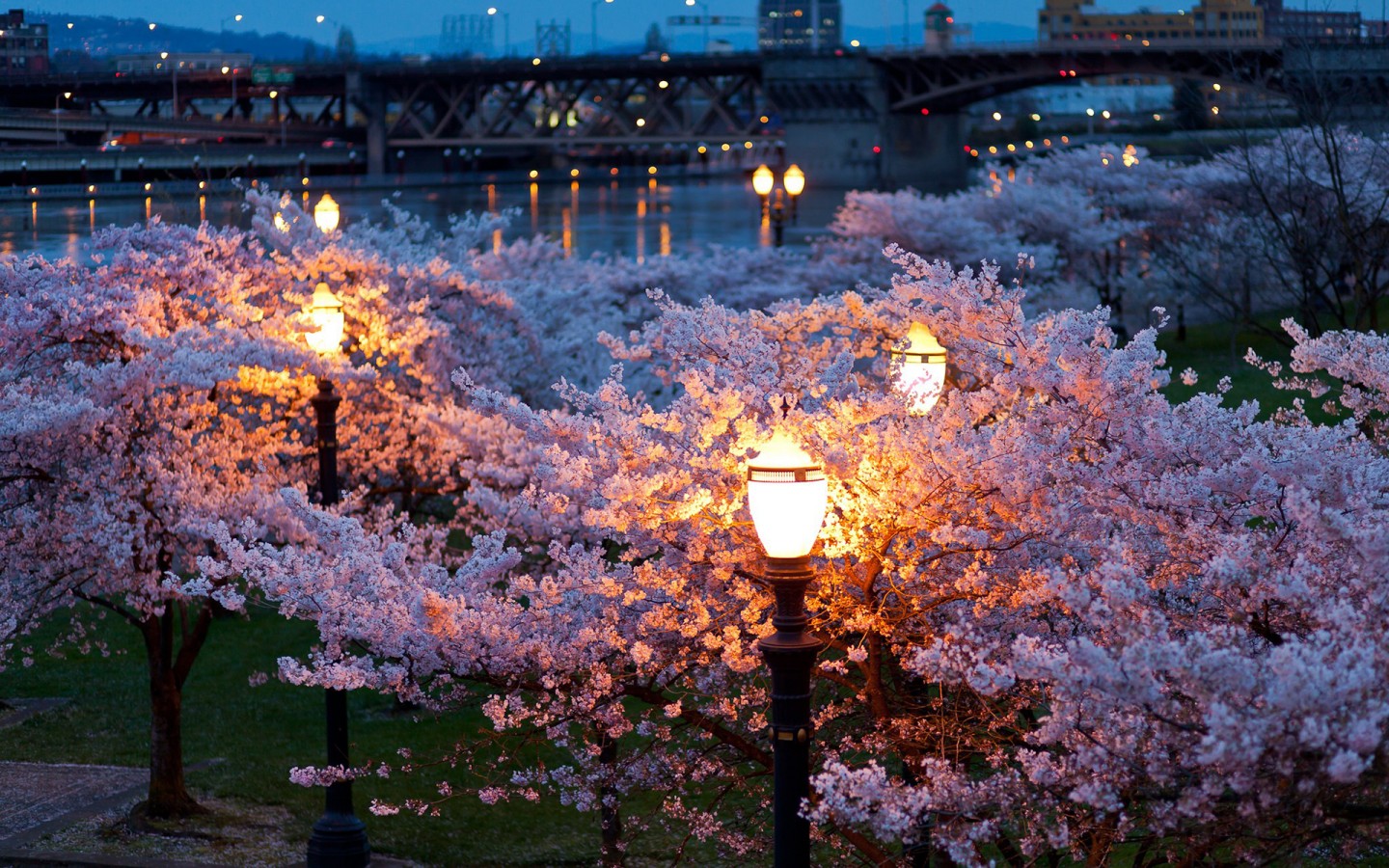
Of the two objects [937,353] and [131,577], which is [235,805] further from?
[937,353]

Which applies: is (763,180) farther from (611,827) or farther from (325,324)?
(611,827)

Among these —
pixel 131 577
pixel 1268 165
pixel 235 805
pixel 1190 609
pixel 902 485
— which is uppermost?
pixel 1268 165

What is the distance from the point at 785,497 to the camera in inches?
269

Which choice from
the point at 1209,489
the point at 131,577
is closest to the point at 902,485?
the point at 1209,489

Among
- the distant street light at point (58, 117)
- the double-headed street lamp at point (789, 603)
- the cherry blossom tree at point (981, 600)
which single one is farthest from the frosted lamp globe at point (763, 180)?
the double-headed street lamp at point (789, 603)

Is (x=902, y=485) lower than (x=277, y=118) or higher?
lower

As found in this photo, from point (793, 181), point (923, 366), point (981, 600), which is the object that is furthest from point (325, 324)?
point (793, 181)

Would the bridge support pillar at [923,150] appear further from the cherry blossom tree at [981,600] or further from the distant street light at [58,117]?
the cherry blossom tree at [981,600]

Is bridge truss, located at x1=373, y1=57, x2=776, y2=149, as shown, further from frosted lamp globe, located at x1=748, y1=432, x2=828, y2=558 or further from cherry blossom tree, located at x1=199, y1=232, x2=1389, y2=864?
frosted lamp globe, located at x1=748, y1=432, x2=828, y2=558

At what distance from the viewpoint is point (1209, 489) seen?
7906 millimetres

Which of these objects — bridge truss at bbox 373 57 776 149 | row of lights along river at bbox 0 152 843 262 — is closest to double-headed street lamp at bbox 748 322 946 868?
row of lights along river at bbox 0 152 843 262

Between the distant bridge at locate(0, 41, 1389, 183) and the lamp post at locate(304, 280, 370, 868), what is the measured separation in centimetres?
4981

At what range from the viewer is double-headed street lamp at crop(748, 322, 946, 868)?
6820 mm

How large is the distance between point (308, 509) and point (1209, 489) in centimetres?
561
